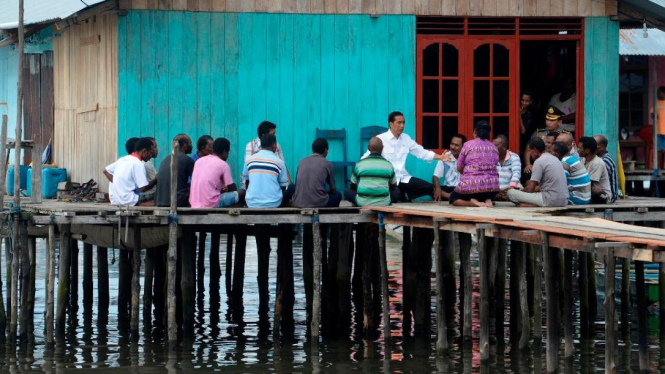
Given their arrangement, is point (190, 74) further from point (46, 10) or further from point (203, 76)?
point (46, 10)

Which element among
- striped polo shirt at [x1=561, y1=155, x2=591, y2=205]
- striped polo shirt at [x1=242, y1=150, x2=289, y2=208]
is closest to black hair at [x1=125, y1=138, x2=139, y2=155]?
striped polo shirt at [x1=242, y1=150, x2=289, y2=208]

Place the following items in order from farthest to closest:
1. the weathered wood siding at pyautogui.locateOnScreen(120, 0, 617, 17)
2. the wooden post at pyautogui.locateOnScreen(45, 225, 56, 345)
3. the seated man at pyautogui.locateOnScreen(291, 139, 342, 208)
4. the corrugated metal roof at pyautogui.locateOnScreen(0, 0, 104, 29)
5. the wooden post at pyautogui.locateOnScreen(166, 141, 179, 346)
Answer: the weathered wood siding at pyautogui.locateOnScreen(120, 0, 617, 17) → the corrugated metal roof at pyautogui.locateOnScreen(0, 0, 104, 29) → the seated man at pyautogui.locateOnScreen(291, 139, 342, 208) → the wooden post at pyautogui.locateOnScreen(45, 225, 56, 345) → the wooden post at pyautogui.locateOnScreen(166, 141, 179, 346)

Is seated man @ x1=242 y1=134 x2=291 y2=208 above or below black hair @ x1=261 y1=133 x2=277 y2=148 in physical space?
below

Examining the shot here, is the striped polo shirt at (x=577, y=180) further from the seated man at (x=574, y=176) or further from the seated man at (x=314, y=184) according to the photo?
the seated man at (x=314, y=184)

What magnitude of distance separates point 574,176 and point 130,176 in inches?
214

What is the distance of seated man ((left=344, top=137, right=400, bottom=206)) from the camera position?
15.2 m

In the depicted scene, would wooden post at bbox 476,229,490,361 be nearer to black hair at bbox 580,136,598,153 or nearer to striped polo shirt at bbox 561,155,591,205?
striped polo shirt at bbox 561,155,591,205

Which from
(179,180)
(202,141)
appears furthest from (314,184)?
(179,180)

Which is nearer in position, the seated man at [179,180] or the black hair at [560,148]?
the seated man at [179,180]

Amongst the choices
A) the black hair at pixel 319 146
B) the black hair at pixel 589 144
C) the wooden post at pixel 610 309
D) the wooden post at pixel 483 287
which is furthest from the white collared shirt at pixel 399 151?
the wooden post at pixel 610 309

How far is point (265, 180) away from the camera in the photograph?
1512 centimetres

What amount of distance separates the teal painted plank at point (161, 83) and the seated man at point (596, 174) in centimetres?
531

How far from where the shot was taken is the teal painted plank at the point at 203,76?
1641 cm

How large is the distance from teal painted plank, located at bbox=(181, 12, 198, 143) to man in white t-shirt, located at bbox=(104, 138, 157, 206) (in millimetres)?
1104
